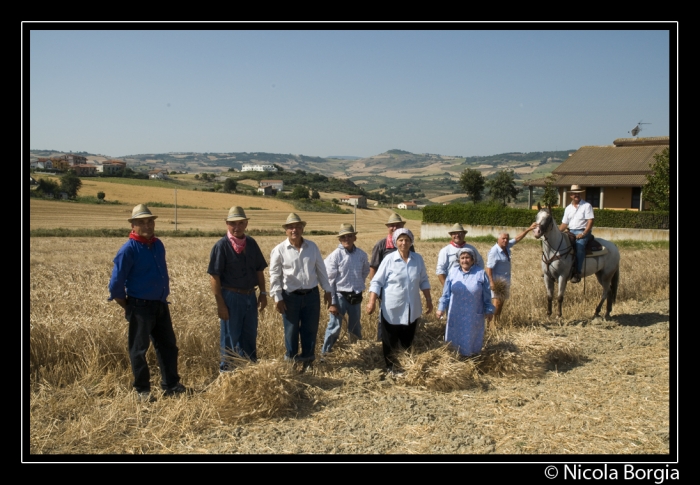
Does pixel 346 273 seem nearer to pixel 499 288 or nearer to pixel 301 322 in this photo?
pixel 301 322

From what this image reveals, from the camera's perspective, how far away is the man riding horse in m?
9.70

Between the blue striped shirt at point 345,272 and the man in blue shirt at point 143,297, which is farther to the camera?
the blue striped shirt at point 345,272

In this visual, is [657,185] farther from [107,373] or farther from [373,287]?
[107,373]

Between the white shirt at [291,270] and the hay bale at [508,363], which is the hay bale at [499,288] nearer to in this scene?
the hay bale at [508,363]

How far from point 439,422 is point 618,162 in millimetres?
37049

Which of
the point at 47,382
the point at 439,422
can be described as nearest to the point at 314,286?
the point at 439,422

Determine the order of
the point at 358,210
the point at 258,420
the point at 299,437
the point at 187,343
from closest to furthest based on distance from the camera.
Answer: the point at 299,437, the point at 258,420, the point at 187,343, the point at 358,210

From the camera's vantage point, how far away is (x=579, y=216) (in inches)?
387

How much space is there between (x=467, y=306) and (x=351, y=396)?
170 centimetres

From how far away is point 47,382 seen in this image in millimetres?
5656

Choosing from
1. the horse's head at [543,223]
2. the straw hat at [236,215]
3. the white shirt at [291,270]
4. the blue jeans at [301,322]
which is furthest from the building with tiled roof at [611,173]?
the straw hat at [236,215]

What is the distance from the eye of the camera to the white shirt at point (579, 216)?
9.75 metres

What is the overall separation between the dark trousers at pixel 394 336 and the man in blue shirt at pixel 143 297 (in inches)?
88.1

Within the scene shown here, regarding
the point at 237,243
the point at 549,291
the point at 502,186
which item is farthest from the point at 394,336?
the point at 502,186
